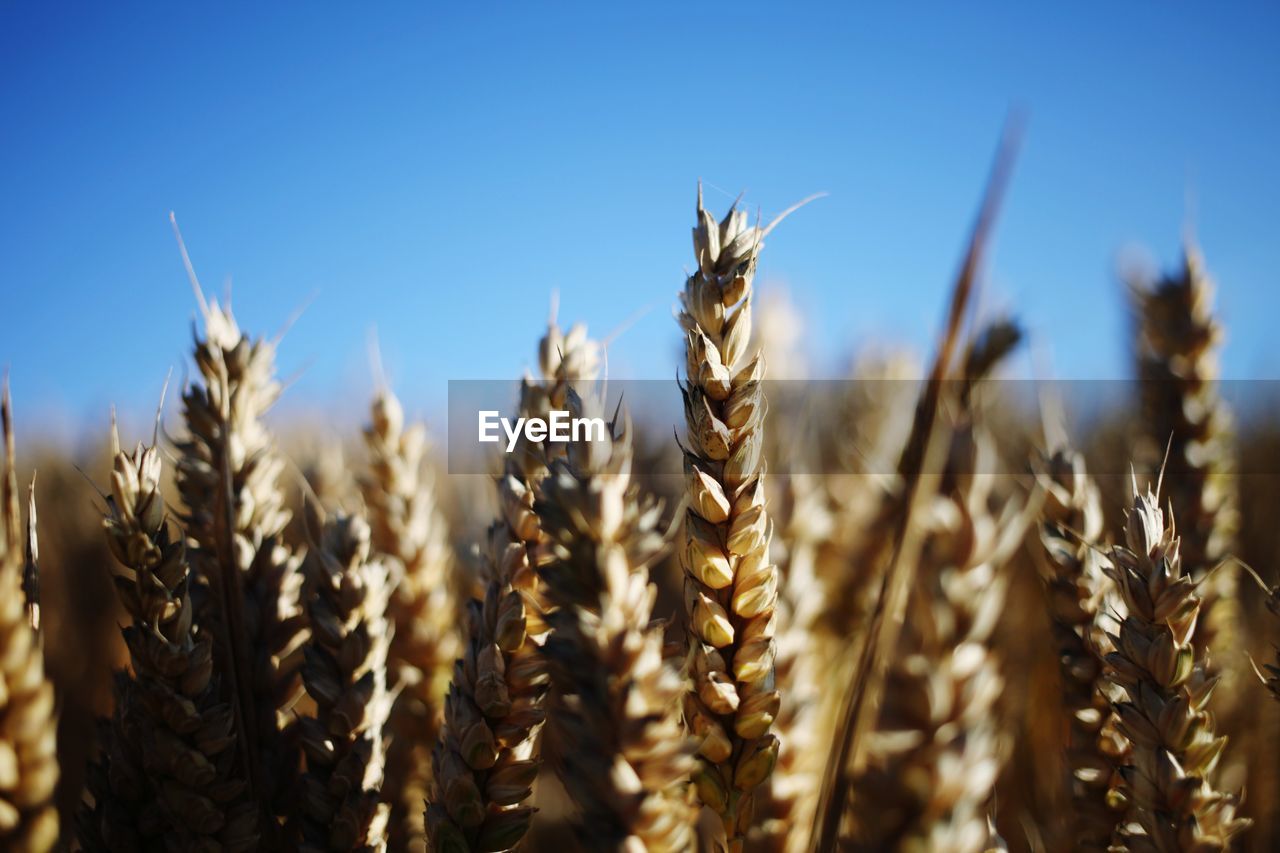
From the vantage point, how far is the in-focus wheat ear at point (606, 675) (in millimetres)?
698

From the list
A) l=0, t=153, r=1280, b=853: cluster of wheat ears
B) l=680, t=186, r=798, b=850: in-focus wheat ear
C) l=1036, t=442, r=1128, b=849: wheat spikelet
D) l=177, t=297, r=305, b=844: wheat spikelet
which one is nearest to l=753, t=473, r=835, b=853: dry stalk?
l=0, t=153, r=1280, b=853: cluster of wheat ears

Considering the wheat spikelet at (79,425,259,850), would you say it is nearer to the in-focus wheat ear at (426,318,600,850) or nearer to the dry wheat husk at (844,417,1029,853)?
the in-focus wheat ear at (426,318,600,850)

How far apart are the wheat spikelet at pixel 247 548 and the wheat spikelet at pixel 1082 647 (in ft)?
3.73

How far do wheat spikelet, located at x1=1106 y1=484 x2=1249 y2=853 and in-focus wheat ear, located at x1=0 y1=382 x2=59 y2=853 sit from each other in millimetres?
1255

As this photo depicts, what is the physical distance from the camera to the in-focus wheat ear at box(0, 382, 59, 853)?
80 cm

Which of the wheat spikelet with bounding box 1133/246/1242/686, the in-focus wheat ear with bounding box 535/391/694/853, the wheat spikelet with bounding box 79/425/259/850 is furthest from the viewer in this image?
the wheat spikelet with bounding box 1133/246/1242/686

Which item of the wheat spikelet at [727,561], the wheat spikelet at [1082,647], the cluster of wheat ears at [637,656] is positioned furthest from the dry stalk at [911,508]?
the wheat spikelet at [1082,647]

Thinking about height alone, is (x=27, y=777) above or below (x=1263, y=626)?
above

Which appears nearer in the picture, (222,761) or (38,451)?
(222,761)

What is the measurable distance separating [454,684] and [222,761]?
337mm

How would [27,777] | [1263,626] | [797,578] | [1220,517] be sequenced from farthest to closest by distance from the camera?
[1263,626] < [1220,517] < [797,578] < [27,777]

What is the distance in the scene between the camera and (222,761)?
98cm

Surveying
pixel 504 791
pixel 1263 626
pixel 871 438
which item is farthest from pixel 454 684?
pixel 871 438

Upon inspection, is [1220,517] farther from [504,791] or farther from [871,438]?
[504,791]
